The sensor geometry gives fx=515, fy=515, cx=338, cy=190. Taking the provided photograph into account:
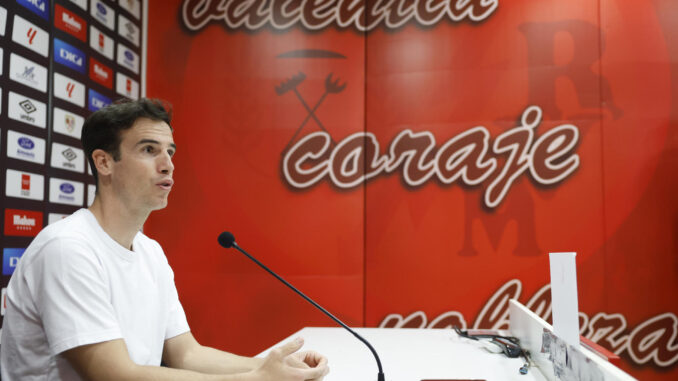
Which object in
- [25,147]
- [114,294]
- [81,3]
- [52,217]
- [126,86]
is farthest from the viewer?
[126,86]

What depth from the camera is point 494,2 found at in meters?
3.10

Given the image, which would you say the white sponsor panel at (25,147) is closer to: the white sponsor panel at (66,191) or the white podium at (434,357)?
the white sponsor panel at (66,191)

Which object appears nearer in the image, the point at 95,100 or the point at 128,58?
the point at 95,100

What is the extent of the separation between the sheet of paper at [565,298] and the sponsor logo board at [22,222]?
218 cm

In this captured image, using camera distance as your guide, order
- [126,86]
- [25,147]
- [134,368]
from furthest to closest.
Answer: [126,86] → [25,147] → [134,368]

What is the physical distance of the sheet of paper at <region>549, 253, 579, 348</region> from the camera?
4.44 feet

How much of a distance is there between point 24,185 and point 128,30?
136cm

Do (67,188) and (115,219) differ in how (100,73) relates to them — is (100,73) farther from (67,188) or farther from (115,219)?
(115,219)

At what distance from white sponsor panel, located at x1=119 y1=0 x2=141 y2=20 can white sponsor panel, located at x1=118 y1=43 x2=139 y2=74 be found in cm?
25

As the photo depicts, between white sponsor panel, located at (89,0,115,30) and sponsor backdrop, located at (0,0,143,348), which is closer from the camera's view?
sponsor backdrop, located at (0,0,143,348)

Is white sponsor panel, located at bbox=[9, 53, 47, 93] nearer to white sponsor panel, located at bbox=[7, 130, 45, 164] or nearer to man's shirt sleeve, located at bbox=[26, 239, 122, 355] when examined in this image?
white sponsor panel, located at bbox=[7, 130, 45, 164]

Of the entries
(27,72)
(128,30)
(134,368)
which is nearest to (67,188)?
(27,72)

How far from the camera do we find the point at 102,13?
117 inches

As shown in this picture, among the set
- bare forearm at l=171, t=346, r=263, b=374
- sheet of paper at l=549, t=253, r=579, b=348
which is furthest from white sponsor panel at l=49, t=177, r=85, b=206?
sheet of paper at l=549, t=253, r=579, b=348
